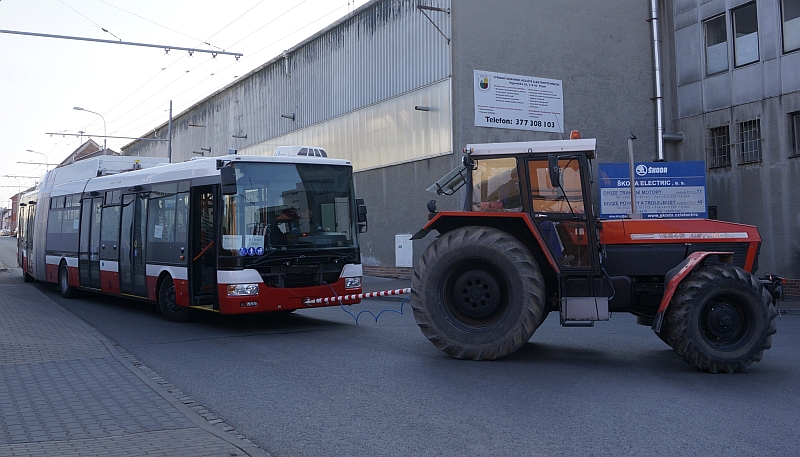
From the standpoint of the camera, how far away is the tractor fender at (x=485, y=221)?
855 centimetres

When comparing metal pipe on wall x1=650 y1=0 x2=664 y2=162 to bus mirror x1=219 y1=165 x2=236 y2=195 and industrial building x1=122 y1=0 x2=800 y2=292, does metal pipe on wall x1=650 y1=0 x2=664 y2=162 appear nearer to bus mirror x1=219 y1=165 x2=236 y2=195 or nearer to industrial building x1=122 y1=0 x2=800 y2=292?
industrial building x1=122 y1=0 x2=800 y2=292

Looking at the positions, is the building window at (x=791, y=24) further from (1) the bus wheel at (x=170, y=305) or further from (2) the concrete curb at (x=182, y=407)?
(2) the concrete curb at (x=182, y=407)

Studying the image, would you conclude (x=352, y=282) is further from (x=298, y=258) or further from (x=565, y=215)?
(x=565, y=215)

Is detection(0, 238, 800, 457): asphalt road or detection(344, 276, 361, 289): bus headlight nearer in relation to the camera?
detection(0, 238, 800, 457): asphalt road

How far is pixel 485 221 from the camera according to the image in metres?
8.88

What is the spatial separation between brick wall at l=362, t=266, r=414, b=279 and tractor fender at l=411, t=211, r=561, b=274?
45.7 feet

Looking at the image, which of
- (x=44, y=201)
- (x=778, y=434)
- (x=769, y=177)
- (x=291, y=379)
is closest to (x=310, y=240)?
(x=291, y=379)

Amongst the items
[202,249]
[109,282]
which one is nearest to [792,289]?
[202,249]

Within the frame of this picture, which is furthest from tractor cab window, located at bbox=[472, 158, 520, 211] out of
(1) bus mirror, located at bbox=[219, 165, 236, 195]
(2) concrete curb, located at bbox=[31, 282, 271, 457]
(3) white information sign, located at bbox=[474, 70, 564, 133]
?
(3) white information sign, located at bbox=[474, 70, 564, 133]

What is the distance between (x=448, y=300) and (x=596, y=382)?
6.72 feet

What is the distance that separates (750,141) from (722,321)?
Result: 14400mm

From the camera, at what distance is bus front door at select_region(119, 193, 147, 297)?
1399cm

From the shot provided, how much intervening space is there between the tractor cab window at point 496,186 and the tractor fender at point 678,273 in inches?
72.6

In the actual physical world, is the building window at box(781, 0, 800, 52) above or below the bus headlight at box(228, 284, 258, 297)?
above
